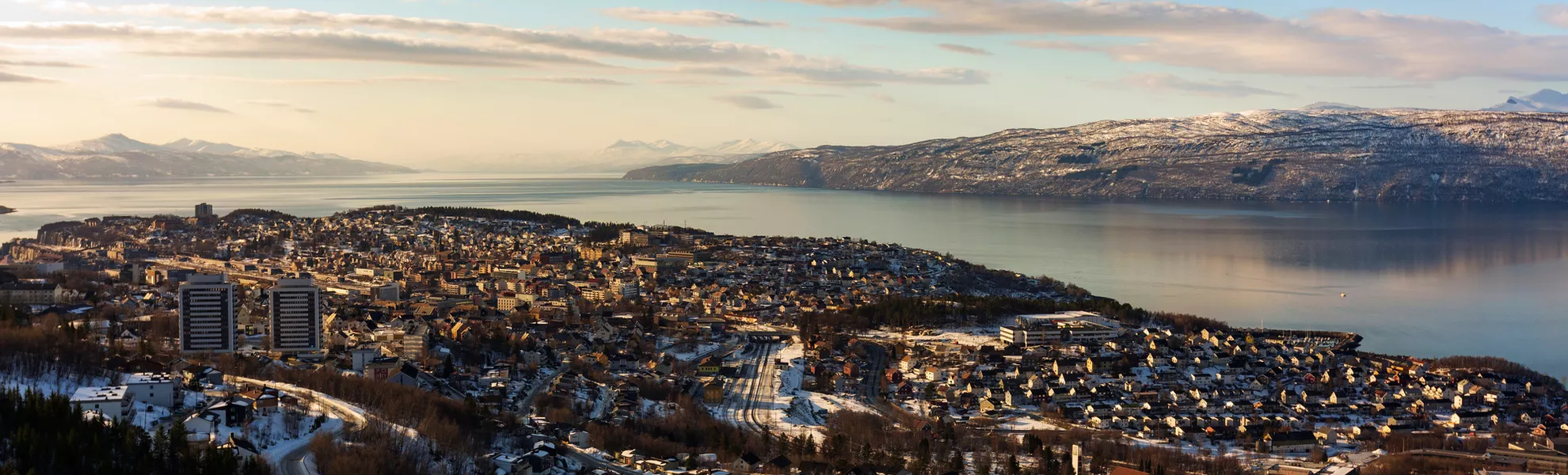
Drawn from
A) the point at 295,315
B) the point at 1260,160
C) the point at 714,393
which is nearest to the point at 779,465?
the point at 714,393

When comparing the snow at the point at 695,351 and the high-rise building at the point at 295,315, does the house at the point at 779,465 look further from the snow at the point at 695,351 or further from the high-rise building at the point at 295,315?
the high-rise building at the point at 295,315

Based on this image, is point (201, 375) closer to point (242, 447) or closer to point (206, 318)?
point (242, 447)

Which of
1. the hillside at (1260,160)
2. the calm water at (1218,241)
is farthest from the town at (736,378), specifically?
the hillside at (1260,160)

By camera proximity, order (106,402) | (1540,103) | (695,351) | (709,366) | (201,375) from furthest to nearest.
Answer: (1540,103) < (695,351) < (709,366) < (201,375) < (106,402)

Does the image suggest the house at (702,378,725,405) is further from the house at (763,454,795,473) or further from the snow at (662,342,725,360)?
the house at (763,454,795,473)

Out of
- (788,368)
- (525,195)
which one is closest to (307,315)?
(788,368)

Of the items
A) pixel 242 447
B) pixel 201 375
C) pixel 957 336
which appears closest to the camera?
pixel 242 447
